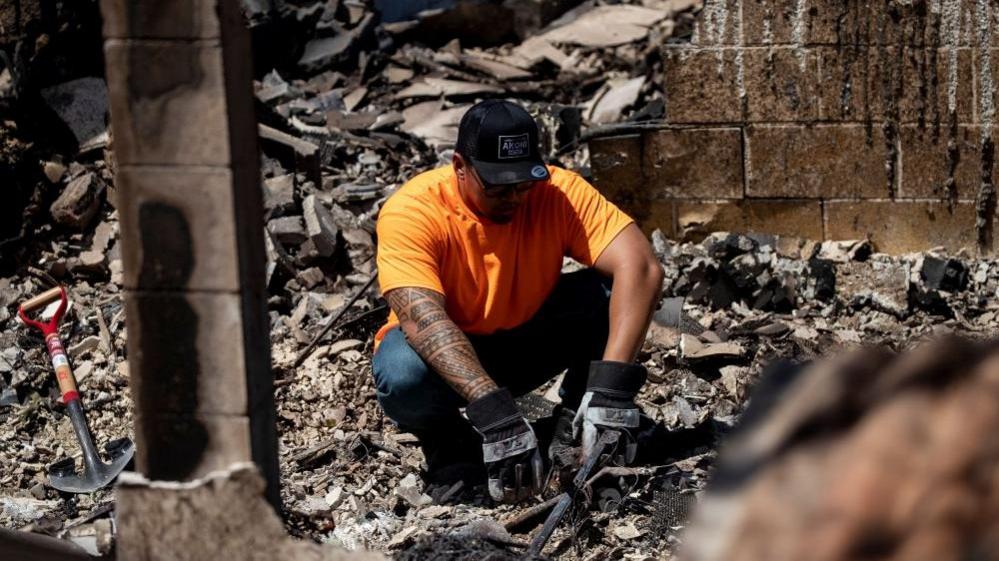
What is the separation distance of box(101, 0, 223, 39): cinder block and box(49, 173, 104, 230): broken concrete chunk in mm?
5062

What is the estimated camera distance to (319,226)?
7.81 m

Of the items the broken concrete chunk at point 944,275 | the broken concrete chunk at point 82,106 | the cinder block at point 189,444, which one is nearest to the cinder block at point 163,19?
the cinder block at point 189,444

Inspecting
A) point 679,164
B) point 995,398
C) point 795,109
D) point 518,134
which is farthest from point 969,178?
point 995,398

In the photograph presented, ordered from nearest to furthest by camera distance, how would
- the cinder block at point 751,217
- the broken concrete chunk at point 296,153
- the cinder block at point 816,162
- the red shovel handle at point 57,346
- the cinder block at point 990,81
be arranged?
1. the red shovel handle at point 57,346
2. the cinder block at point 990,81
3. the cinder block at point 816,162
4. the cinder block at point 751,217
5. the broken concrete chunk at point 296,153

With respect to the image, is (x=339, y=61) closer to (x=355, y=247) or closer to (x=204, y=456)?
(x=355, y=247)

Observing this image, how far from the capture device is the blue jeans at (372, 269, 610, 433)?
5.42 meters

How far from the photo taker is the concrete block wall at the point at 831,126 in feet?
23.8

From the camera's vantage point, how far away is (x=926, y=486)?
187cm

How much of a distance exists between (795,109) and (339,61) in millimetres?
4938

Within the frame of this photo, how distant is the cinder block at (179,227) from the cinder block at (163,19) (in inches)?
11.9

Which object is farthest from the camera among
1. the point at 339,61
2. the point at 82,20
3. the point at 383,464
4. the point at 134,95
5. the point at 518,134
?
the point at 339,61

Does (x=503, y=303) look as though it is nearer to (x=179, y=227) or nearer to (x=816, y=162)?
(x=179, y=227)

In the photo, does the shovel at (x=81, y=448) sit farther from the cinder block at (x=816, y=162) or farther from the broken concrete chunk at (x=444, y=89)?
the broken concrete chunk at (x=444, y=89)

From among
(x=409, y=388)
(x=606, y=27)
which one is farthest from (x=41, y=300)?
(x=606, y=27)
